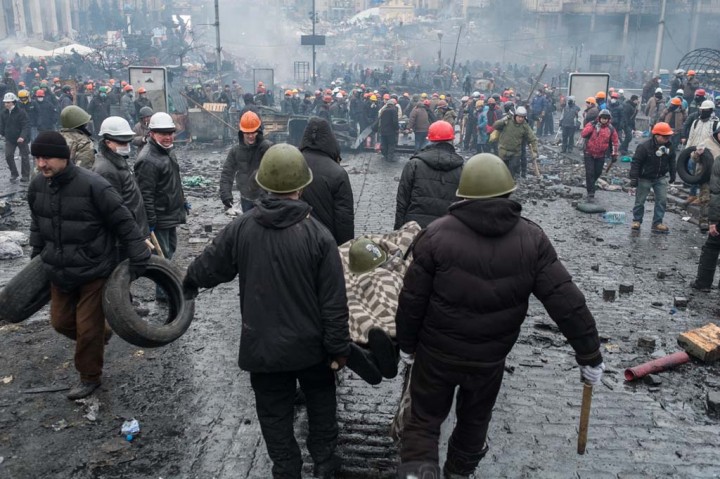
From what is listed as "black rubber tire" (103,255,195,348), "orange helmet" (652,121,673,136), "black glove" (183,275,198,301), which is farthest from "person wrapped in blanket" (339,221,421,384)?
"orange helmet" (652,121,673,136)

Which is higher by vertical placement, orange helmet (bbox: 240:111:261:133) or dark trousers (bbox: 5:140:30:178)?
orange helmet (bbox: 240:111:261:133)

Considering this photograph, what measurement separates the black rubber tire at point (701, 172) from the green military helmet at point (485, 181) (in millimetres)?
6643

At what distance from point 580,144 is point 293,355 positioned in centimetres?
1964

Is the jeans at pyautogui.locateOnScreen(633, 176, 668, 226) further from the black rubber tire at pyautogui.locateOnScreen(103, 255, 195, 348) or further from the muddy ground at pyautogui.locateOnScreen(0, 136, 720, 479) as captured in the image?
the black rubber tire at pyautogui.locateOnScreen(103, 255, 195, 348)

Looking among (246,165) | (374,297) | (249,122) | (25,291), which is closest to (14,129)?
(246,165)

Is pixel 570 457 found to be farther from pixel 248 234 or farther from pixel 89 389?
pixel 89 389

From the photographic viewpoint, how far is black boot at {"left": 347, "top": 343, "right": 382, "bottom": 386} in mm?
3682

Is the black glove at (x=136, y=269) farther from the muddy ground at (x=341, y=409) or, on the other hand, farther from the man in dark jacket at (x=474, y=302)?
the man in dark jacket at (x=474, y=302)

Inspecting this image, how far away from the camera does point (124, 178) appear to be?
221 inches

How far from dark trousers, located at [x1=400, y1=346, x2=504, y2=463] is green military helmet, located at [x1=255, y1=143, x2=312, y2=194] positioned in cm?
117

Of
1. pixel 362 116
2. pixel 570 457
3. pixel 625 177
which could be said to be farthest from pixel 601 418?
pixel 362 116

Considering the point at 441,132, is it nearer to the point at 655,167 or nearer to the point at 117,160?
the point at 117,160

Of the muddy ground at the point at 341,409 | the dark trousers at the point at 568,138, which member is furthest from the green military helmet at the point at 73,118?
the dark trousers at the point at 568,138

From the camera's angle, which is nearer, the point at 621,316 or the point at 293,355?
the point at 293,355
